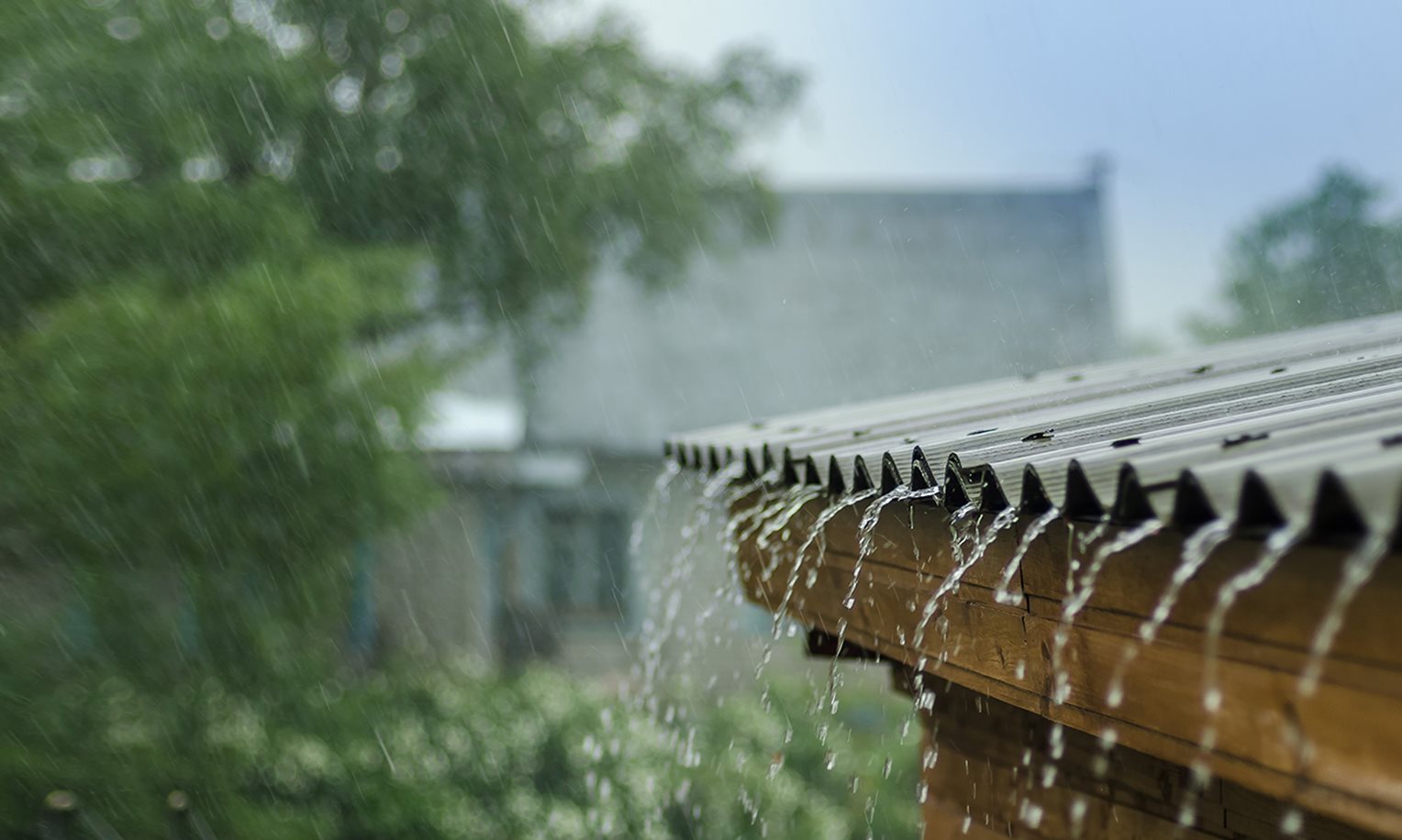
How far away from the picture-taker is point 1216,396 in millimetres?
2336

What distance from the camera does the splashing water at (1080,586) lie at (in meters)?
1.32

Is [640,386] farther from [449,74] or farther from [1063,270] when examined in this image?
[1063,270]

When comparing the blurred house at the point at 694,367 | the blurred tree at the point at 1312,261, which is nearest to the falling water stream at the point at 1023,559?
the blurred house at the point at 694,367

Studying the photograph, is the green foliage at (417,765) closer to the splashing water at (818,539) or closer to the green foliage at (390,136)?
the green foliage at (390,136)

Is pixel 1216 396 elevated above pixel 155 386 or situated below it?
below

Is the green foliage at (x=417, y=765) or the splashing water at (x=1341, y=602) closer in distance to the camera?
the splashing water at (x=1341, y=602)

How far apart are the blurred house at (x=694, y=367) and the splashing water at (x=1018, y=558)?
909cm

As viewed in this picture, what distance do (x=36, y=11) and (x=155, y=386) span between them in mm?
2461

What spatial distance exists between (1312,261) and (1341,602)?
25717mm

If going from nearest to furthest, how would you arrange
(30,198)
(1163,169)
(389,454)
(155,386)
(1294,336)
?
(1294,336), (155,386), (30,198), (389,454), (1163,169)

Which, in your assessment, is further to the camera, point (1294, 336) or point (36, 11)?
point (36, 11)

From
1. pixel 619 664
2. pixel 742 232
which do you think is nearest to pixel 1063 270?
pixel 742 232

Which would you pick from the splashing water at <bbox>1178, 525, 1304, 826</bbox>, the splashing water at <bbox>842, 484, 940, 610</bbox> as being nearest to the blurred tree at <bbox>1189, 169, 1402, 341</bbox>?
the splashing water at <bbox>842, 484, 940, 610</bbox>

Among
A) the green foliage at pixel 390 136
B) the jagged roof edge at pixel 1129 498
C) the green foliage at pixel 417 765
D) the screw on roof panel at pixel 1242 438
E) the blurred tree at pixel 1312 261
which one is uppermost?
the green foliage at pixel 390 136
